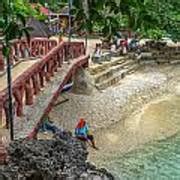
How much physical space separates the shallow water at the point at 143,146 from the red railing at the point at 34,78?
2178 millimetres

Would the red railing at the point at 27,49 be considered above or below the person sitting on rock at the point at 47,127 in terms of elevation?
above

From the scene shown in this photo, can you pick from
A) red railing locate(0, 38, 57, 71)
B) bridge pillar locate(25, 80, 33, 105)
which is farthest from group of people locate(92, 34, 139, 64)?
bridge pillar locate(25, 80, 33, 105)

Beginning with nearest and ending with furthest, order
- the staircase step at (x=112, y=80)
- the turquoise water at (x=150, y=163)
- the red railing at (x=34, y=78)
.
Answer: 1. the red railing at (x=34, y=78)
2. the turquoise water at (x=150, y=163)
3. the staircase step at (x=112, y=80)

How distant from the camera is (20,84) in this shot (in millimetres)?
11922

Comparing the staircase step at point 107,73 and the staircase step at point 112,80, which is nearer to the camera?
the staircase step at point 112,80

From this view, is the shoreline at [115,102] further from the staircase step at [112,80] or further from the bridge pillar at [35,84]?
the bridge pillar at [35,84]

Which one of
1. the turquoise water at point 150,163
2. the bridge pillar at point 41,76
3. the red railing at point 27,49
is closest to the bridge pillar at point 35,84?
the bridge pillar at point 41,76

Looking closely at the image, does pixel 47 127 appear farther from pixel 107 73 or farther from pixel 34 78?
pixel 107 73

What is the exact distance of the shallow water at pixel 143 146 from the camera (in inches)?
513

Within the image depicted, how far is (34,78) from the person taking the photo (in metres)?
13.7

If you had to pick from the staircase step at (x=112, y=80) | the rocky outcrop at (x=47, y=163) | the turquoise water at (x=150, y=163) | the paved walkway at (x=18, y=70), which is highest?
the rocky outcrop at (x=47, y=163)

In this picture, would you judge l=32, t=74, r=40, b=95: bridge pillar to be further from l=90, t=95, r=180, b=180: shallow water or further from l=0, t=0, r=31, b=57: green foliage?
l=0, t=0, r=31, b=57: green foliage

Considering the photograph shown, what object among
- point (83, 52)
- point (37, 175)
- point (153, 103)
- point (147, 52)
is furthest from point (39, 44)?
point (37, 175)

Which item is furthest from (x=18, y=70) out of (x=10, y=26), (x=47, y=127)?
(x=10, y=26)
